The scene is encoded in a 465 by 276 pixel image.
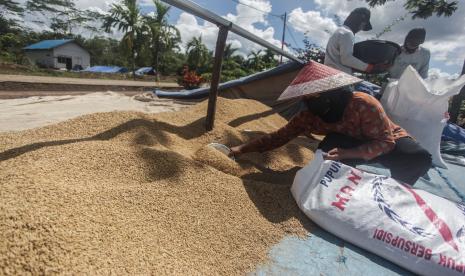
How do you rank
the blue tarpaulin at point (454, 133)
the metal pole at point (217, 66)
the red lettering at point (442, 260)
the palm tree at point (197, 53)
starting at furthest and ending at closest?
1. the palm tree at point (197, 53)
2. the blue tarpaulin at point (454, 133)
3. the metal pole at point (217, 66)
4. the red lettering at point (442, 260)

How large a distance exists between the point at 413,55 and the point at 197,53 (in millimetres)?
24083

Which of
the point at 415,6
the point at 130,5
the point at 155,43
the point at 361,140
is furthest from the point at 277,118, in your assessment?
the point at 155,43

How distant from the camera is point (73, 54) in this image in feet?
92.3

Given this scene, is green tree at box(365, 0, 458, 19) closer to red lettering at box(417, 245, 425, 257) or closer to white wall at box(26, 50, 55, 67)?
red lettering at box(417, 245, 425, 257)

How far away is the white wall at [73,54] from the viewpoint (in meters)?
26.2

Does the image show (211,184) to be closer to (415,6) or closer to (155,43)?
(415,6)

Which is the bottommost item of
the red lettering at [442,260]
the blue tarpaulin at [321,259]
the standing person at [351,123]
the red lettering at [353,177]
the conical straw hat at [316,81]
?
the blue tarpaulin at [321,259]

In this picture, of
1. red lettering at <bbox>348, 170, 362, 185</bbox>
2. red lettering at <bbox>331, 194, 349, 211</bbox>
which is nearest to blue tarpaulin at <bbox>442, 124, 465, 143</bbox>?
red lettering at <bbox>348, 170, 362, 185</bbox>

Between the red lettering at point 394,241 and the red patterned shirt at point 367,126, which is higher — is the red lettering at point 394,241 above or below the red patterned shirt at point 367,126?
below

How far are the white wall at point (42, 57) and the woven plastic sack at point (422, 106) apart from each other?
2993 cm

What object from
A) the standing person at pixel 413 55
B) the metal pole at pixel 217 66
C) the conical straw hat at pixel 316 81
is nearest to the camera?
the conical straw hat at pixel 316 81

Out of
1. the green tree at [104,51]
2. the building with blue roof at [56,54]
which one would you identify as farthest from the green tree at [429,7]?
the green tree at [104,51]

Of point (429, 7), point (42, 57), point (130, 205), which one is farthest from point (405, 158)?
point (42, 57)

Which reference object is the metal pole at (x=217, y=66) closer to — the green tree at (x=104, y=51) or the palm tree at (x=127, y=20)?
the palm tree at (x=127, y=20)
